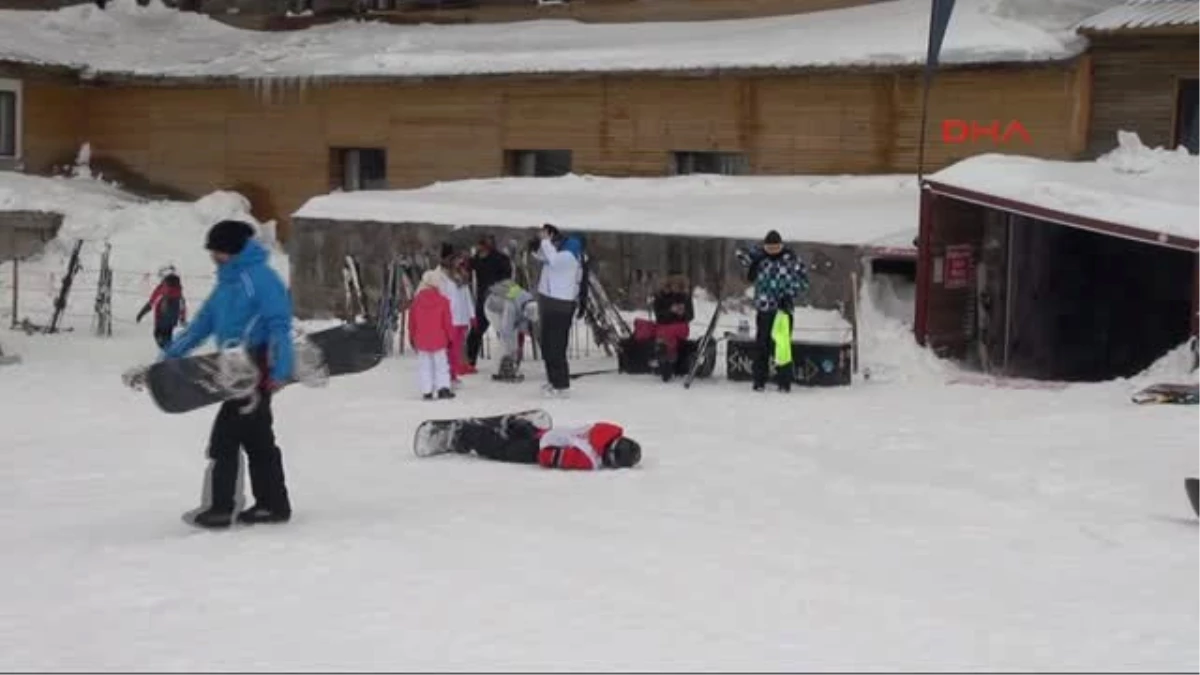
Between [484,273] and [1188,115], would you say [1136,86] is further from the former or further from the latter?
[484,273]

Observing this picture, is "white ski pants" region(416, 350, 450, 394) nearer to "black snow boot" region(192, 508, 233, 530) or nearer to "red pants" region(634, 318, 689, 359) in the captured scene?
"red pants" region(634, 318, 689, 359)

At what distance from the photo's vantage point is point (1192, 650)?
277 inches

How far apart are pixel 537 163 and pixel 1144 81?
367 inches

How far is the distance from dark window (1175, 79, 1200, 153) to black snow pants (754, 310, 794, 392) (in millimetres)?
8257

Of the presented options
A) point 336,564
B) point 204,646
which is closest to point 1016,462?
point 336,564

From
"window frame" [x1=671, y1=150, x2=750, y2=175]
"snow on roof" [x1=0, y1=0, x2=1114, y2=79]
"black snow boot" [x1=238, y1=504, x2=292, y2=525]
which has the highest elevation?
"snow on roof" [x1=0, y1=0, x2=1114, y2=79]

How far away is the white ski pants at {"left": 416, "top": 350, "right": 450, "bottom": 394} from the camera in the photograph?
1589 cm

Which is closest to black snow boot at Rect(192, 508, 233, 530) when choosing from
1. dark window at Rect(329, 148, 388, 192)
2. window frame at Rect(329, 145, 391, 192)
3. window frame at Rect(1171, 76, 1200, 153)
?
window frame at Rect(1171, 76, 1200, 153)

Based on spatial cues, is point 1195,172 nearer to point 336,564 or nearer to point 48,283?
point 336,564

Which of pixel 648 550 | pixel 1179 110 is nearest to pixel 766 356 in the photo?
pixel 648 550

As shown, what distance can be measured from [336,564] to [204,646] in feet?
5.08

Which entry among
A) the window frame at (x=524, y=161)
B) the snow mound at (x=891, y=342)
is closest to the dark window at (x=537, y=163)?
the window frame at (x=524, y=161)

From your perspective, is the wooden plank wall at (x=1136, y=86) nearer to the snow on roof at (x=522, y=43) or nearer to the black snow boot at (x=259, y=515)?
the snow on roof at (x=522, y=43)

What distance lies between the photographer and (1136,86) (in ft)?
72.4
